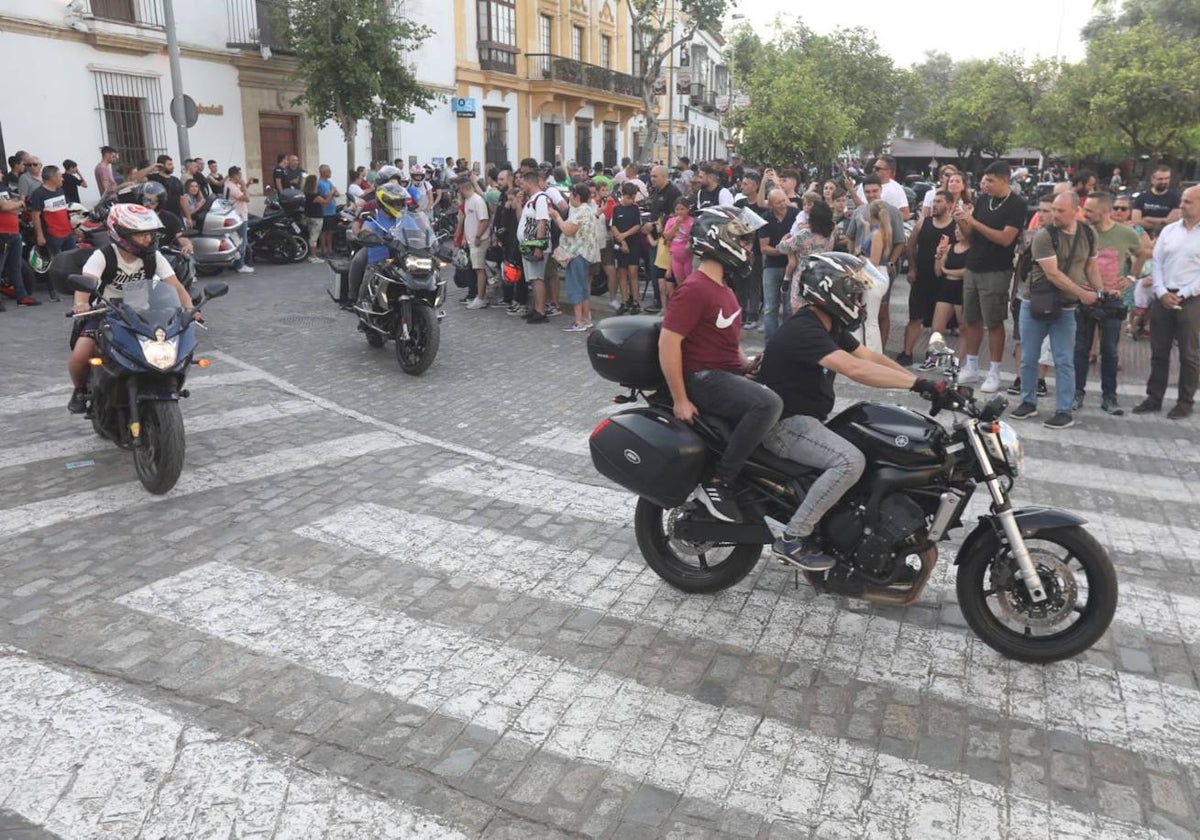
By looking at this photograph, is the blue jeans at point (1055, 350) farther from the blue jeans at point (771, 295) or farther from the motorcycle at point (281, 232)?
the motorcycle at point (281, 232)

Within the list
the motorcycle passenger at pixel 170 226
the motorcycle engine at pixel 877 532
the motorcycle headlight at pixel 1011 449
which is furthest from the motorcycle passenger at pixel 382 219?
the motorcycle headlight at pixel 1011 449

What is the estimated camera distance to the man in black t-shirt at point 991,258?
839 cm

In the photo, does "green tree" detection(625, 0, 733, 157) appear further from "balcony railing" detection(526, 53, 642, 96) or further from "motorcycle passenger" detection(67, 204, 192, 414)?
"motorcycle passenger" detection(67, 204, 192, 414)

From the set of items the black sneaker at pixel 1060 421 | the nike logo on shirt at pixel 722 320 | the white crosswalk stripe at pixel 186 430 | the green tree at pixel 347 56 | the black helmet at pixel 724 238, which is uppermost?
the green tree at pixel 347 56

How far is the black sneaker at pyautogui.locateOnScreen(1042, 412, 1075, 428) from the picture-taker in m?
7.87

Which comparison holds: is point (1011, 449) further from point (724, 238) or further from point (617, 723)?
point (617, 723)

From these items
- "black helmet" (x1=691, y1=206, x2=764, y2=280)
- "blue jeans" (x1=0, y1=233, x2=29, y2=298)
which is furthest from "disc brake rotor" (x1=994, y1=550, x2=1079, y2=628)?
"blue jeans" (x1=0, y1=233, x2=29, y2=298)

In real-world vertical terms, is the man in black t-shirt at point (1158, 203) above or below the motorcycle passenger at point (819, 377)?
above

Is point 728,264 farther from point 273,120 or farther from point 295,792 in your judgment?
point 273,120

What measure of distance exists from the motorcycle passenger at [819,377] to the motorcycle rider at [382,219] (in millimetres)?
6162

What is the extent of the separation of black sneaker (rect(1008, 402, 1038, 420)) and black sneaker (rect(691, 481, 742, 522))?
4.60m

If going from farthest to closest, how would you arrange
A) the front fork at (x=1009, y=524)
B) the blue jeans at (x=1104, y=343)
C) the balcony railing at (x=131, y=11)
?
the balcony railing at (x=131, y=11)
the blue jeans at (x=1104, y=343)
the front fork at (x=1009, y=524)

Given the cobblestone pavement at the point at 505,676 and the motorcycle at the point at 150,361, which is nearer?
the cobblestone pavement at the point at 505,676

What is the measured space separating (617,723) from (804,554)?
1.16 meters
